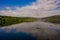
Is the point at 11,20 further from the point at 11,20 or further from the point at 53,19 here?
the point at 53,19

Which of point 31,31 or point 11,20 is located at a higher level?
point 11,20

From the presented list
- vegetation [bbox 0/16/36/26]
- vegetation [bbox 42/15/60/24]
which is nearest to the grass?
vegetation [bbox 0/16/36/26]

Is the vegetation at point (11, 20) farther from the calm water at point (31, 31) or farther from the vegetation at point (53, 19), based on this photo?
the vegetation at point (53, 19)

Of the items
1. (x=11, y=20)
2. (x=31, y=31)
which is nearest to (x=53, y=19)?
(x=31, y=31)

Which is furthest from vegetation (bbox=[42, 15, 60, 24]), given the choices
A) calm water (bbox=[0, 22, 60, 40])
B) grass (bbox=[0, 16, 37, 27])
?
grass (bbox=[0, 16, 37, 27])

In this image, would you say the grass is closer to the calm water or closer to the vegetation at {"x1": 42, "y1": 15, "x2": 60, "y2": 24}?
the calm water

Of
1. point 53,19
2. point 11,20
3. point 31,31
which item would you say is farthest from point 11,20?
point 53,19

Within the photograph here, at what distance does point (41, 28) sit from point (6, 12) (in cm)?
68

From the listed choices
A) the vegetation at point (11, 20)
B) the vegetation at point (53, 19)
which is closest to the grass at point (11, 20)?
the vegetation at point (11, 20)

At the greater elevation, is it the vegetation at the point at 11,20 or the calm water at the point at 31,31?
the vegetation at the point at 11,20

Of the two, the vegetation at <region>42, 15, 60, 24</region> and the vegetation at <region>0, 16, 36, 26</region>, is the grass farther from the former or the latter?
the vegetation at <region>42, 15, 60, 24</region>

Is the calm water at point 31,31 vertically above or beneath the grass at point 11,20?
beneath

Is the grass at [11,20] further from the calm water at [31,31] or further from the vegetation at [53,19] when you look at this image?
the vegetation at [53,19]

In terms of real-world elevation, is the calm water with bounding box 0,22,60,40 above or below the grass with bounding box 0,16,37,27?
below
